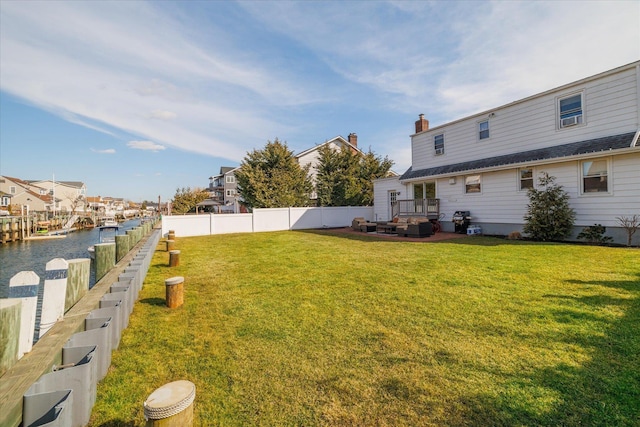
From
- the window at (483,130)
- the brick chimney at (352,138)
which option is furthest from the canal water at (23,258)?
the brick chimney at (352,138)

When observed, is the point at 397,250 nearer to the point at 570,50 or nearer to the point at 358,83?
the point at 570,50

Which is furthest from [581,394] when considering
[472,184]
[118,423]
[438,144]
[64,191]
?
[64,191]

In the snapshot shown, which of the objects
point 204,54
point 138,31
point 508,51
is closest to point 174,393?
point 138,31

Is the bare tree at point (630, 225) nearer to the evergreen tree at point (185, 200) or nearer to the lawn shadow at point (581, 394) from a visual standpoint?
the lawn shadow at point (581, 394)

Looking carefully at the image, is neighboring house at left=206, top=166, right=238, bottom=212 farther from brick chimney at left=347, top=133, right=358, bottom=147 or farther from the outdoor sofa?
the outdoor sofa

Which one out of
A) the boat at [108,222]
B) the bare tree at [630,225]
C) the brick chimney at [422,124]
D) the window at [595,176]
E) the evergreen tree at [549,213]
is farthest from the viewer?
the boat at [108,222]

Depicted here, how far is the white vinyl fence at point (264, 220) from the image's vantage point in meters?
17.0

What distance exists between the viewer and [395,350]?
3236 mm

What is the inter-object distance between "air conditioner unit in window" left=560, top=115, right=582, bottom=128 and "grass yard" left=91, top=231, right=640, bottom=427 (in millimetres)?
7608

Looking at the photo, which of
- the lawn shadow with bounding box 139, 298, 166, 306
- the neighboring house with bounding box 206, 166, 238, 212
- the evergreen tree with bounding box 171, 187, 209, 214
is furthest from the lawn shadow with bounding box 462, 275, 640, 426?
the neighboring house with bounding box 206, 166, 238, 212

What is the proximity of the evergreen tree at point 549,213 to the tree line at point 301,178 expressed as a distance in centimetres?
1337

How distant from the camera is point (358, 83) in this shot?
1695cm

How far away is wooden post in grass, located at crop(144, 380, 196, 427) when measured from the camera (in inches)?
70.8

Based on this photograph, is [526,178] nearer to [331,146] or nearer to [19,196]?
[331,146]
